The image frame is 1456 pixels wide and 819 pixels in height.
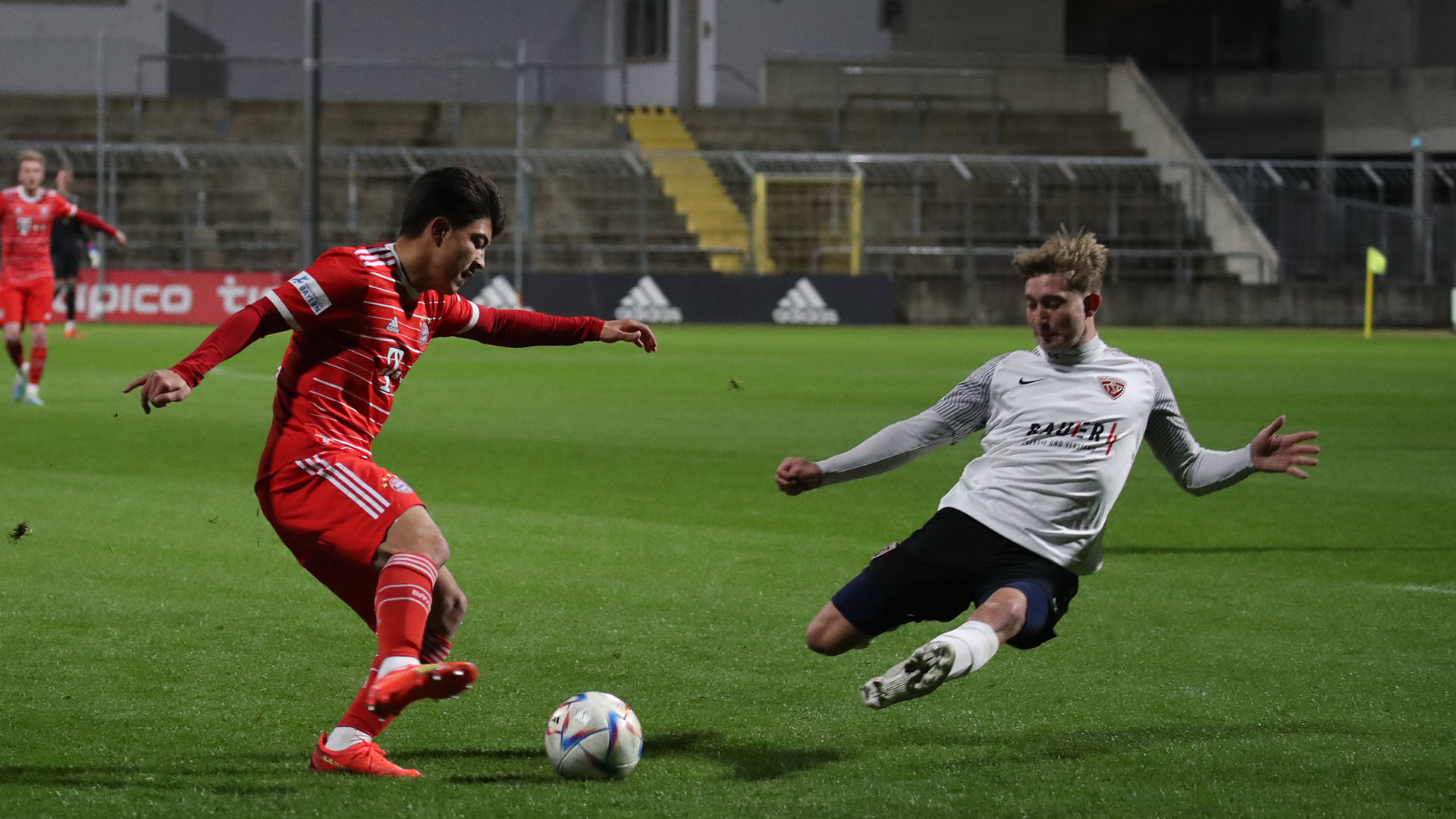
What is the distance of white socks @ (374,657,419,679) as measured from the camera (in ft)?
13.5

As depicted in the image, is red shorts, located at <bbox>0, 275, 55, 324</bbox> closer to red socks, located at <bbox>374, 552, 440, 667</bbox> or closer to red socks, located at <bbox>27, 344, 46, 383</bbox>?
red socks, located at <bbox>27, 344, 46, 383</bbox>

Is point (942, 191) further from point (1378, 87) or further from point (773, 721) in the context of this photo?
point (773, 721)

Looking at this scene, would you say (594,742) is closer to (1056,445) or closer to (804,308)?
(1056,445)

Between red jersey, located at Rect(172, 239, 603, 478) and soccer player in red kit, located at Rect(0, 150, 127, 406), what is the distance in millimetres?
11854

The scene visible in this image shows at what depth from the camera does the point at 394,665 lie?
13.6 feet

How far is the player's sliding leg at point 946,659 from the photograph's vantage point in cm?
429

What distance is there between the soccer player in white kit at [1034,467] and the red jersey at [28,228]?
1258 cm

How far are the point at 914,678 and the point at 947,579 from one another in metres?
0.62

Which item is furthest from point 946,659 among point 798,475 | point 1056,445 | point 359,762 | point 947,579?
point 359,762

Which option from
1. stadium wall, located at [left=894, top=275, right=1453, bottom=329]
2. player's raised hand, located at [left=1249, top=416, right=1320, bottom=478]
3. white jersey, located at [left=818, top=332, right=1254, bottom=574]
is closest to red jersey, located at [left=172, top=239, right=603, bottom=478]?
white jersey, located at [left=818, top=332, right=1254, bottom=574]

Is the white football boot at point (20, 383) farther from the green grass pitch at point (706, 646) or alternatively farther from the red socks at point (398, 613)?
the red socks at point (398, 613)

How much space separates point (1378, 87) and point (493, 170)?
75.0ft

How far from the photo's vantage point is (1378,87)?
43750mm

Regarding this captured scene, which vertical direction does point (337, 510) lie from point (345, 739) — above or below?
above
